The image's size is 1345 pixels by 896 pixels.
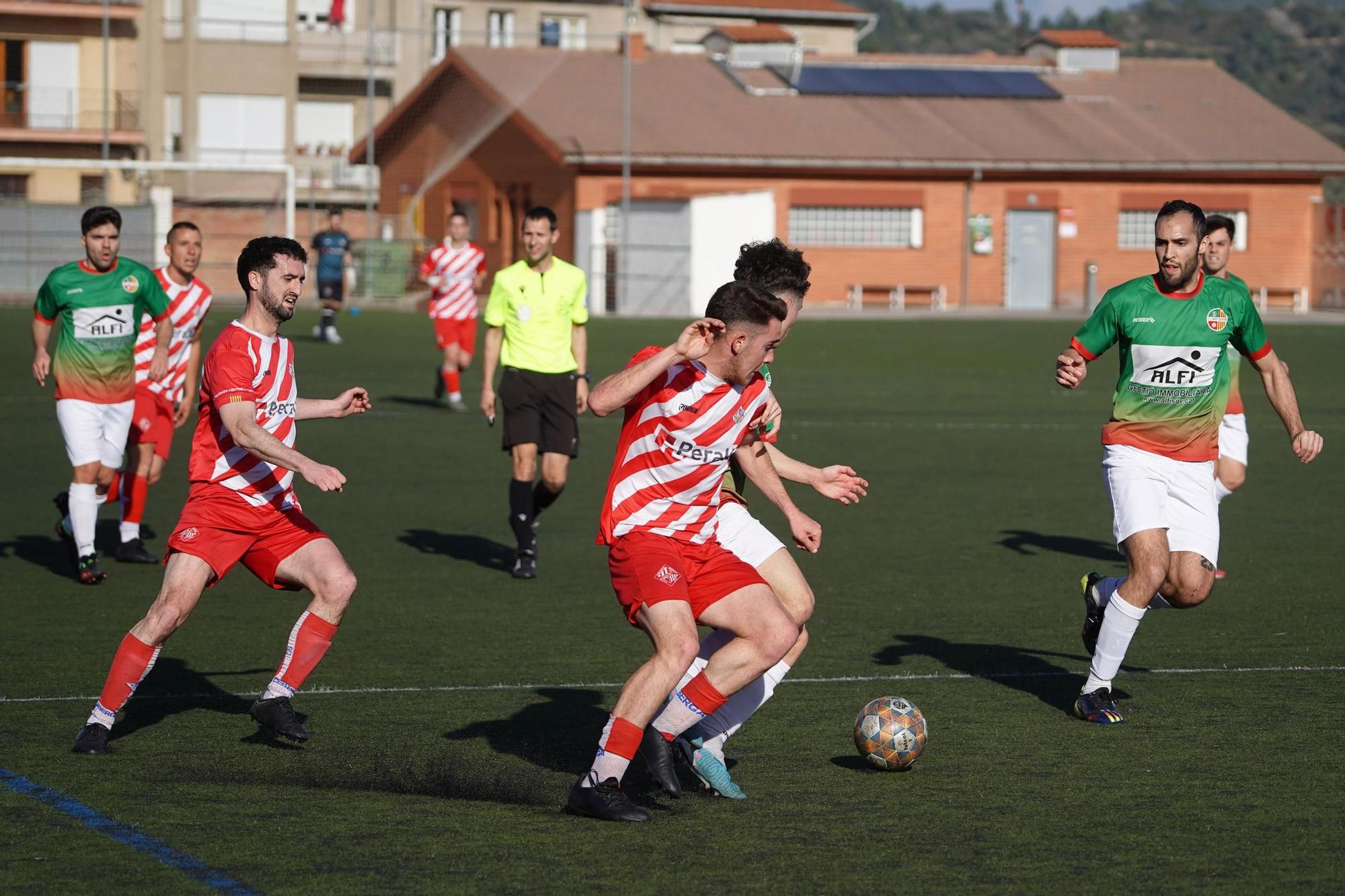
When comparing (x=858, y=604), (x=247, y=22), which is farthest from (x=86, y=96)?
(x=858, y=604)

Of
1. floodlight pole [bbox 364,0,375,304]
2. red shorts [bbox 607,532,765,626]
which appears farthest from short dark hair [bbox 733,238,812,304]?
floodlight pole [bbox 364,0,375,304]

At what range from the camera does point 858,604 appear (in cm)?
995

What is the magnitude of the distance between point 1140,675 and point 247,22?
5471cm

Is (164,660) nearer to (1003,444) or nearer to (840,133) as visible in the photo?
(1003,444)

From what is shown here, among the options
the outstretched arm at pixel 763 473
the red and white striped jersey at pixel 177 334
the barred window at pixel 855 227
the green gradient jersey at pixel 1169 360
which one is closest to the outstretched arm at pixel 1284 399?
the green gradient jersey at pixel 1169 360

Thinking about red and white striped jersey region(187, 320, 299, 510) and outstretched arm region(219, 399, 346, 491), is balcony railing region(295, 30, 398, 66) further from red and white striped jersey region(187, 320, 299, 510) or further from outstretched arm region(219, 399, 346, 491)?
outstretched arm region(219, 399, 346, 491)

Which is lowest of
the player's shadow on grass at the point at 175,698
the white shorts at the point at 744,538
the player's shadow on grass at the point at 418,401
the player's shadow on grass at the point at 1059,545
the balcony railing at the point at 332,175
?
the player's shadow on grass at the point at 1059,545

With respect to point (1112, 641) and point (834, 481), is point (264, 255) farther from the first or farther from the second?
point (1112, 641)

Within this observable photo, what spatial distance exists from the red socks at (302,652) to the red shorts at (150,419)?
4948mm

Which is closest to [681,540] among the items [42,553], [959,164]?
[42,553]

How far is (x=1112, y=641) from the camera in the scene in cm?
739

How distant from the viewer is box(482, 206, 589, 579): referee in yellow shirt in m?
11.0

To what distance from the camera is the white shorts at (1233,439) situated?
10.9m

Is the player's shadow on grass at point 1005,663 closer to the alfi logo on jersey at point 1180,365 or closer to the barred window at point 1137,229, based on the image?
the alfi logo on jersey at point 1180,365
